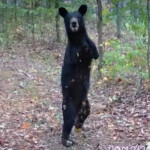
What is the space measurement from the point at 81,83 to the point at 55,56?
1067cm

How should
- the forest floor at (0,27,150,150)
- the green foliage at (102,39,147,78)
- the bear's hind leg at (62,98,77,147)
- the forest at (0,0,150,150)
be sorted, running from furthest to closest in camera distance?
the green foliage at (102,39,147,78), the forest at (0,0,150,150), the forest floor at (0,27,150,150), the bear's hind leg at (62,98,77,147)

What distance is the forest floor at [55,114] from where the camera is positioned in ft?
19.6

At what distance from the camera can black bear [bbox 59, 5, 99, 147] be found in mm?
5719

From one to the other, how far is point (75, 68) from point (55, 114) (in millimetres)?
2337

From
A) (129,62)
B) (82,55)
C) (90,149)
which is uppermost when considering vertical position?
(82,55)

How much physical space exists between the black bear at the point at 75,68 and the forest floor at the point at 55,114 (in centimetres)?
56

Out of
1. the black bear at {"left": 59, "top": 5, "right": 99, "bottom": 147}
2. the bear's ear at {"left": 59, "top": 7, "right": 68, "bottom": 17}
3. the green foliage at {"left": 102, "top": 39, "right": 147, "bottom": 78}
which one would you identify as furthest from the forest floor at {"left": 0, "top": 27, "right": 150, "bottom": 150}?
the bear's ear at {"left": 59, "top": 7, "right": 68, "bottom": 17}

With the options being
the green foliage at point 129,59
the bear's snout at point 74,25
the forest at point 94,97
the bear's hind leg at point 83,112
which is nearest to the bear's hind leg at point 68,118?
the forest at point 94,97

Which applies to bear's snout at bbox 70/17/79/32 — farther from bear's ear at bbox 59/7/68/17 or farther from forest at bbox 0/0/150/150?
forest at bbox 0/0/150/150

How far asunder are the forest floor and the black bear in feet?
1.82

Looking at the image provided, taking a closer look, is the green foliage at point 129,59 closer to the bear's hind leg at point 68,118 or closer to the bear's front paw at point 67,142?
the bear's hind leg at point 68,118

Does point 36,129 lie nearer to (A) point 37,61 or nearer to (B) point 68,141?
(B) point 68,141

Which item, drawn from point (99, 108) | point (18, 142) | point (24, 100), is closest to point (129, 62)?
point (99, 108)

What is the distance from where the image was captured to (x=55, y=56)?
53.9ft
